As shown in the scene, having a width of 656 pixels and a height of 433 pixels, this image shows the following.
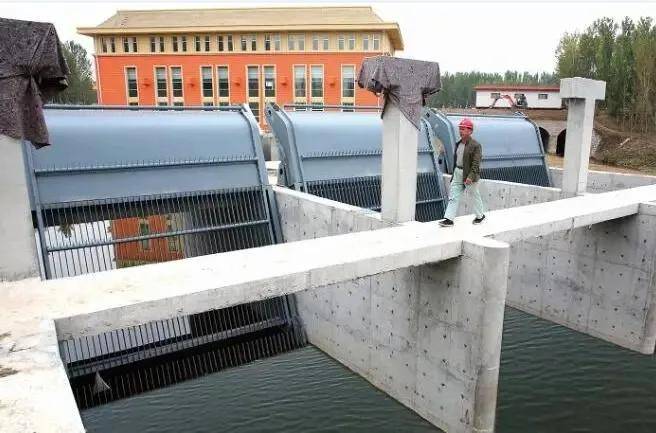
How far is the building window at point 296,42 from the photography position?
42.0 metres

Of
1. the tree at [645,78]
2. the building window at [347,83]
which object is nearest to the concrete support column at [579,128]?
the building window at [347,83]

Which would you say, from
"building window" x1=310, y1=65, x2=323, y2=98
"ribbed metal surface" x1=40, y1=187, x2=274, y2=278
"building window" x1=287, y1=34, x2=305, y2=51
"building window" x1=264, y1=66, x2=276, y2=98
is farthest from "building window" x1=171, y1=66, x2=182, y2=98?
"ribbed metal surface" x1=40, y1=187, x2=274, y2=278

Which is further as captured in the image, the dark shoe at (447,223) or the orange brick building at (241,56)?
the orange brick building at (241,56)

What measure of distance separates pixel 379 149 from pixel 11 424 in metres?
9.85

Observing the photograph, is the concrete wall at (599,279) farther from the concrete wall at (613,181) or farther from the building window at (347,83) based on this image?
the building window at (347,83)

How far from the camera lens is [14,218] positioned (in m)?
5.53

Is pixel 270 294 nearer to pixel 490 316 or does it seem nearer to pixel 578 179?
pixel 490 316

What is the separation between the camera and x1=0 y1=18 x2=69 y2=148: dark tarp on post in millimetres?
5225

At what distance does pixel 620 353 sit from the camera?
9.43 meters

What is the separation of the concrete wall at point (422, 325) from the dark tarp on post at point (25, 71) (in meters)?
4.49

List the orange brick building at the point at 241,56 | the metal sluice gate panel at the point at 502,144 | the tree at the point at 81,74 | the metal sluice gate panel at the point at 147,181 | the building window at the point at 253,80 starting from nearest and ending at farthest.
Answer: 1. the metal sluice gate panel at the point at 147,181
2. the metal sluice gate panel at the point at 502,144
3. the orange brick building at the point at 241,56
4. the building window at the point at 253,80
5. the tree at the point at 81,74

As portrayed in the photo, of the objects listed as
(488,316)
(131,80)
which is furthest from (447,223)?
(131,80)

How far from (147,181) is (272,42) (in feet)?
119

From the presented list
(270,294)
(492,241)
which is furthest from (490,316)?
(270,294)
